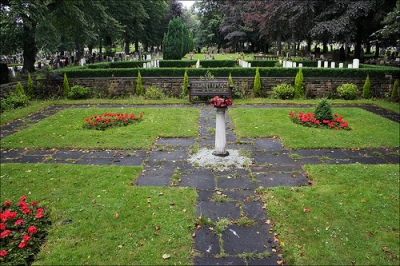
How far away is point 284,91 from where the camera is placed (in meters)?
14.2

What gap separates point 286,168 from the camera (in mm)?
6738

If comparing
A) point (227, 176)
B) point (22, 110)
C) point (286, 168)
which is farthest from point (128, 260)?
point (22, 110)

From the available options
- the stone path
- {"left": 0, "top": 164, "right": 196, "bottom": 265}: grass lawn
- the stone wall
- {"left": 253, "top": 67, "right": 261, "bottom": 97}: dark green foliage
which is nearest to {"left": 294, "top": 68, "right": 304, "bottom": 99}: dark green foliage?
the stone wall

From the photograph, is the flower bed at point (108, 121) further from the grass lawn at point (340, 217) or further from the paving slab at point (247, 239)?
the paving slab at point (247, 239)

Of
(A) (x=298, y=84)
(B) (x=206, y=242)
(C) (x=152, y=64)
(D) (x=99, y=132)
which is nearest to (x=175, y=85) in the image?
(A) (x=298, y=84)

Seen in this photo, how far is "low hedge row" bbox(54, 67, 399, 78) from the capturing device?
48.0 feet

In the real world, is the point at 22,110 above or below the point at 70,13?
below

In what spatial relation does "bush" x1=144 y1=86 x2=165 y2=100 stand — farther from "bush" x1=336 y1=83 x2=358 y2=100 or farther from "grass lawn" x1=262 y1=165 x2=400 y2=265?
"grass lawn" x1=262 y1=165 x2=400 y2=265

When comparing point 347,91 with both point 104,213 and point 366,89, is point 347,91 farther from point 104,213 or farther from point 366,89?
point 104,213

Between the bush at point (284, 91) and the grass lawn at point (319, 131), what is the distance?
2625mm

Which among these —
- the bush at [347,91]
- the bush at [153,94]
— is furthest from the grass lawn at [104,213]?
the bush at [347,91]

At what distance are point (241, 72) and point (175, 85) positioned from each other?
316 cm

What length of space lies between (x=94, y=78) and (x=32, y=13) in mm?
4095

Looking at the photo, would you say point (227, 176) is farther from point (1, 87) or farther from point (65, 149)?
point (1, 87)
